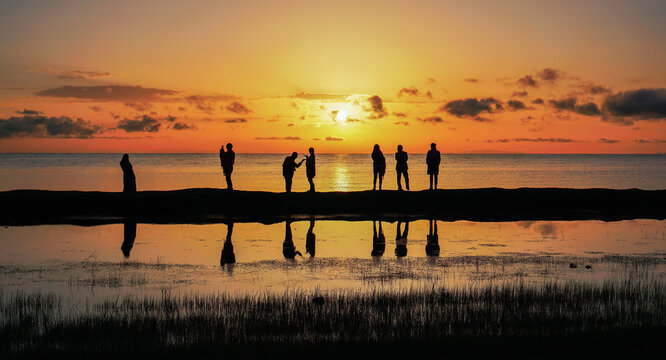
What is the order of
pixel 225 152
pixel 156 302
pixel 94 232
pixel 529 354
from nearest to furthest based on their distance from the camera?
pixel 529 354, pixel 156 302, pixel 94 232, pixel 225 152

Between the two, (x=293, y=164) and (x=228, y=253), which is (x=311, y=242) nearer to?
(x=228, y=253)

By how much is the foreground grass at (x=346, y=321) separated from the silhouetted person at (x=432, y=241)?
486 centimetres

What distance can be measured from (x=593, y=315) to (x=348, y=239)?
10909 millimetres

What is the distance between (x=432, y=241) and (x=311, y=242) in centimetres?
394

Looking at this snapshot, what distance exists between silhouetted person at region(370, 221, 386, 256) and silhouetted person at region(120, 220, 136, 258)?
7079 millimetres

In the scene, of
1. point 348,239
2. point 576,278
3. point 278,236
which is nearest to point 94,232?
point 278,236

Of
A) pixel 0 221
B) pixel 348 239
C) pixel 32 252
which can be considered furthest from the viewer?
pixel 0 221

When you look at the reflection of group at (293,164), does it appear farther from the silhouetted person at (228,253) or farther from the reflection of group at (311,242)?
the silhouetted person at (228,253)

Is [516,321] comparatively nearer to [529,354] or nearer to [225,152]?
[529,354]

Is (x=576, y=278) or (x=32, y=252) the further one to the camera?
(x=32, y=252)

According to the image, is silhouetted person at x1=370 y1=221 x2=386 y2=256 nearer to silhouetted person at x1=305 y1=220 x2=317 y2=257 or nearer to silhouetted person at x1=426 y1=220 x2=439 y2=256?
silhouetted person at x1=426 y1=220 x2=439 y2=256

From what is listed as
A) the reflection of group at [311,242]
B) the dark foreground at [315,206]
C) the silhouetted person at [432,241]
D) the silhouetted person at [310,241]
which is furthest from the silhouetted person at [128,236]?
the silhouetted person at [432,241]

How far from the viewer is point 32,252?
19.9 metres

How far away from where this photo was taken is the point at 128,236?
78.1 ft
